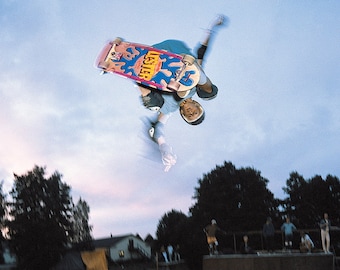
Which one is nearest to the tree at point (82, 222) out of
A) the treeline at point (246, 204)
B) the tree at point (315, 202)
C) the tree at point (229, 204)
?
the treeline at point (246, 204)

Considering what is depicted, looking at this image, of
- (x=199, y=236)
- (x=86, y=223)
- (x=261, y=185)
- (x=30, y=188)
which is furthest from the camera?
(x=86, y=223)

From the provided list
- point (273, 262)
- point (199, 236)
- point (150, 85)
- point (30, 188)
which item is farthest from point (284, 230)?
point (30, 188)

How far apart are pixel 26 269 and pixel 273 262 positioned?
35714mm

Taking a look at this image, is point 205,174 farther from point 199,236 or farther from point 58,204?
point 58,204

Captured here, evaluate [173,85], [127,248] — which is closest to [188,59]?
[173,85]

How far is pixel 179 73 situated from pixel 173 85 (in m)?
0.40

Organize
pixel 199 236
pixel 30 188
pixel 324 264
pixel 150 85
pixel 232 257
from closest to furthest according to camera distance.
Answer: pixel 150 85 → pixel 324 264 → pixel 232 257 → pixel 199 236 → pixel 30 188

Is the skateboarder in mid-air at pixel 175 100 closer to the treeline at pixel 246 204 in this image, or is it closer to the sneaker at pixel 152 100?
the sneaker at pixel 152 100

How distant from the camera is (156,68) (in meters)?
12.5

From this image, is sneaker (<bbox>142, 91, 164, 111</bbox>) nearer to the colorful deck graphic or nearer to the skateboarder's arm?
the colorful deck graphic

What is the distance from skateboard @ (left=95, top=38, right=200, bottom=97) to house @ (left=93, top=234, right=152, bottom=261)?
49213 millimetres

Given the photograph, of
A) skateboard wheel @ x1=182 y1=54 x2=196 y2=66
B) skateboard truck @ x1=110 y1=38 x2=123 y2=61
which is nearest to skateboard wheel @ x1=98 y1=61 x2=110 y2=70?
skateboard truck @ x1=110 y1=38 x2=123 y2=61

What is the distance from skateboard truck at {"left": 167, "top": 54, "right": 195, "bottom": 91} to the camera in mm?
12398

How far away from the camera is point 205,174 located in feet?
160
